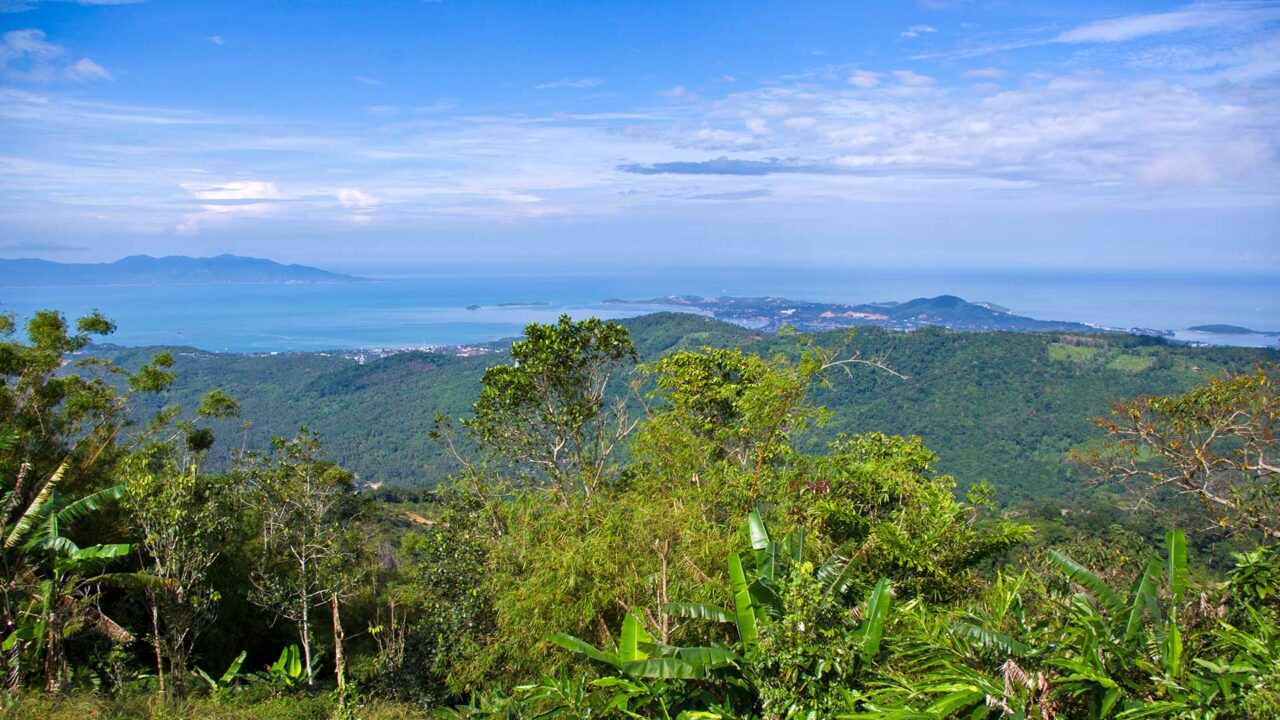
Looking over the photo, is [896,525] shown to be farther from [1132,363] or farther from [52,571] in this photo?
[1132,363]

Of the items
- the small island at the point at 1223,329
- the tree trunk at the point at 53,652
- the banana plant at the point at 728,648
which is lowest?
the tree trunk at the point at 53,652

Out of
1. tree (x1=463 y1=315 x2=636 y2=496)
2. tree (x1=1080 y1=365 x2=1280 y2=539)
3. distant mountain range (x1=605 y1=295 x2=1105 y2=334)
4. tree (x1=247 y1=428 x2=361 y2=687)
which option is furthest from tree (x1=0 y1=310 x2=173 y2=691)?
distant mountain range (x1=605 y1=295 x2=1105 y2=334)

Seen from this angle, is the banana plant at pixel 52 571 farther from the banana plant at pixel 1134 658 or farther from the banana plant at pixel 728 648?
the banana plant at pixel 1134 658

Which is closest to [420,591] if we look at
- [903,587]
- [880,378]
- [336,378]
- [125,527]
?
[125,527]

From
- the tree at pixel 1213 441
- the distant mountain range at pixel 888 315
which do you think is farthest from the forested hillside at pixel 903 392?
the tree at pixel 1213 441

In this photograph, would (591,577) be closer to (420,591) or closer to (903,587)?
(903,587)

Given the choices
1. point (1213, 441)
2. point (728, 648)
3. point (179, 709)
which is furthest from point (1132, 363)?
point (179, 709)

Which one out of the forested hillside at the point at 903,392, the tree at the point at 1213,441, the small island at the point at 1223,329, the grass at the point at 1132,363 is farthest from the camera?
the small island at the point at 1223,329
